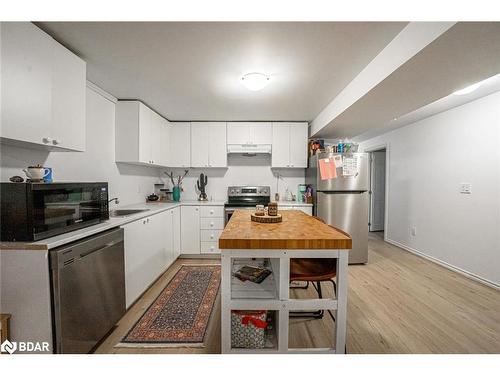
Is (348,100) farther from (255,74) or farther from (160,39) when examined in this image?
(160,39)

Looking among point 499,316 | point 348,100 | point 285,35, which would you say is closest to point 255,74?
point 285,35

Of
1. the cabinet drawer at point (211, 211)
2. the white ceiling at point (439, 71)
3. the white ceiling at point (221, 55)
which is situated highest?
the white ceiling at point (221, 55)

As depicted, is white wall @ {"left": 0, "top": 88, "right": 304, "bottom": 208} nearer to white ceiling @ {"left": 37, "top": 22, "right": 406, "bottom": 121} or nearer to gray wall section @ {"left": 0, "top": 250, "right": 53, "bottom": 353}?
white ceiling @ {"left": 37, "top": 22, "right": 406, "bottom": 121}

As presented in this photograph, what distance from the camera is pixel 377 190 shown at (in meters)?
5.11

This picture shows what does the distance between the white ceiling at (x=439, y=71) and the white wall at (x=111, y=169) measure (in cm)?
178

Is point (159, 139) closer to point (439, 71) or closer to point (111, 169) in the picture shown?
point (111, 169)

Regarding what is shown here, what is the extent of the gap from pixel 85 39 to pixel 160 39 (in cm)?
54

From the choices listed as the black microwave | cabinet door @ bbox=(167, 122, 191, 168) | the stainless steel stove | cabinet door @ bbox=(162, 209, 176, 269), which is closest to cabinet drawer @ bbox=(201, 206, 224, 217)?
the stainless steel stove

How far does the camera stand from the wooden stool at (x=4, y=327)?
116 cm

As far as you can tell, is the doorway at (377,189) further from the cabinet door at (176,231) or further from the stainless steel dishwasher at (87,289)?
the stainless steel dishwasher at (87,289)

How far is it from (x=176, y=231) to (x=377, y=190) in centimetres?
455

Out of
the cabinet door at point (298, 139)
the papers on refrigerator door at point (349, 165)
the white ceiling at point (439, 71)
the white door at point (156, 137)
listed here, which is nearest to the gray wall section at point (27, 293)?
the white door at point (156, 137)

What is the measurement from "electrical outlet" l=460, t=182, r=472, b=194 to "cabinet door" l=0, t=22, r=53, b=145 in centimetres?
437

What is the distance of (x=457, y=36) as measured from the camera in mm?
1142
